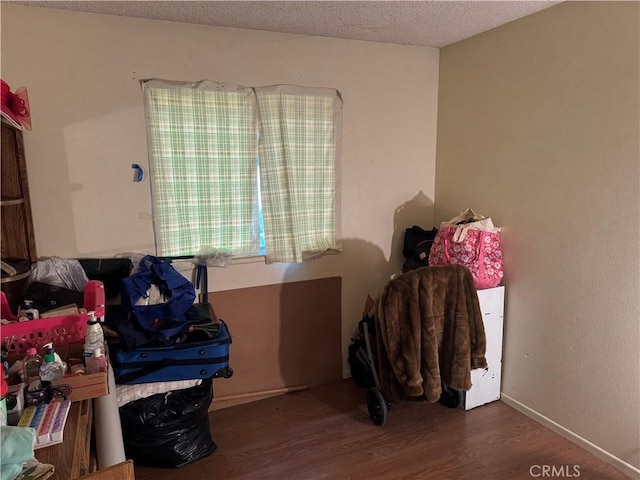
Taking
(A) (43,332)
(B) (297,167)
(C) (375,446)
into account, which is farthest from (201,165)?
(C) (375,446)

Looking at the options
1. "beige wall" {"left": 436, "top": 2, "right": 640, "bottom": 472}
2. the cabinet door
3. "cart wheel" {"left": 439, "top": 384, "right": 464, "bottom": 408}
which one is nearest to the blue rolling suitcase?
the cabinet door

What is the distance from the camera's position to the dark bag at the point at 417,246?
10.1ft

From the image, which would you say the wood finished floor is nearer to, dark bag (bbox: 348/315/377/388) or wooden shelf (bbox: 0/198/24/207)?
dark bag (bbox: 348/315/377/388)

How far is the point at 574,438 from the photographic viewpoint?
8.10 ft

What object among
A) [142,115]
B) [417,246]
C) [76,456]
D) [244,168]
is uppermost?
[142,115]

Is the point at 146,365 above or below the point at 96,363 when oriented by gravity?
below

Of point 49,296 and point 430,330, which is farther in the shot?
point 430,330

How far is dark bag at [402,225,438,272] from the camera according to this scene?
3.08m

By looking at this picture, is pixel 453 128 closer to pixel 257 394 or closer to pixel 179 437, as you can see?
pixel 257 394

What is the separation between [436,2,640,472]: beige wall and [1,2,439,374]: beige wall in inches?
18.2

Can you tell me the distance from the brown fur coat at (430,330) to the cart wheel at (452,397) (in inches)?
14.8

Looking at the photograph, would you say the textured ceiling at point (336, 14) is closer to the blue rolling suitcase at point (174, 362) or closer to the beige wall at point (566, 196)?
the beige wall at point (566, 196)

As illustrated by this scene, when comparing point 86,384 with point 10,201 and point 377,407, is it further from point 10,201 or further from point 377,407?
point 377,407

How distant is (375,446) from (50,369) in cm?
166
